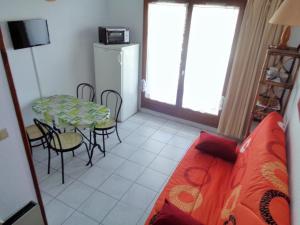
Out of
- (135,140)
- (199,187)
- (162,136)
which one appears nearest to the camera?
(199,187)

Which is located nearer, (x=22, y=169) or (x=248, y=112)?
(x=22, y=169)

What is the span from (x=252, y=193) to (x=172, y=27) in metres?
3.03

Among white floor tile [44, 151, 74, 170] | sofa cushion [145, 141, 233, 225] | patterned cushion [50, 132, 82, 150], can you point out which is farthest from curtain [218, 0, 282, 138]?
white floor tile [44, 151, 74, 170]

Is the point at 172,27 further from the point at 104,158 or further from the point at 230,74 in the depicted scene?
the point at 104,158

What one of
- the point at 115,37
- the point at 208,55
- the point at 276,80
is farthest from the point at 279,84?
the point at 115,37

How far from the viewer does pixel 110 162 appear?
10.3 feet

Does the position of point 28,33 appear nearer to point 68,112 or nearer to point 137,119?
point 68,112

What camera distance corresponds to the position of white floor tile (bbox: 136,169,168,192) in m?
2.76

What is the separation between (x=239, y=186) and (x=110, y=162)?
191cm

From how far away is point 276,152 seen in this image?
5.76 feet

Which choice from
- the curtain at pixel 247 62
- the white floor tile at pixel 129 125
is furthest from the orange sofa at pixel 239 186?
the white floor tile at pixel 129 125

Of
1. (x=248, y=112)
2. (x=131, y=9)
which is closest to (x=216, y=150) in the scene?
(x=248, y=112)

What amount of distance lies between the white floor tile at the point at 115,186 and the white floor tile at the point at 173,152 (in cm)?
79

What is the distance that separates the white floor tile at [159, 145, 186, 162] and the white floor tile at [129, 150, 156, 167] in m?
0.17
